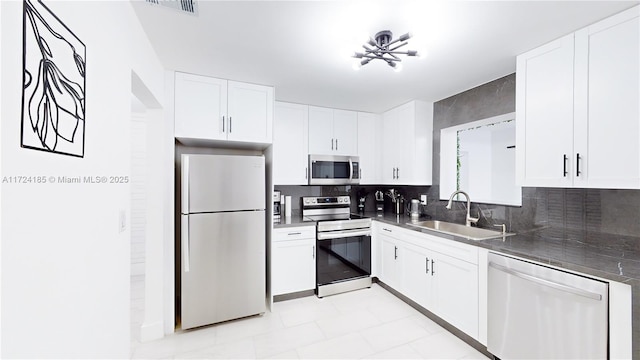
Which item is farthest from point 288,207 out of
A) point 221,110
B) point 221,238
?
point 221,110

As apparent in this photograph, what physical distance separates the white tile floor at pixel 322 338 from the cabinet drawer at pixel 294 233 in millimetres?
718

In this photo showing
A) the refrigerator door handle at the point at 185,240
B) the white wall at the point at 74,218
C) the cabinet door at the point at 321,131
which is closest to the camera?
the white wall at the point at 74,218

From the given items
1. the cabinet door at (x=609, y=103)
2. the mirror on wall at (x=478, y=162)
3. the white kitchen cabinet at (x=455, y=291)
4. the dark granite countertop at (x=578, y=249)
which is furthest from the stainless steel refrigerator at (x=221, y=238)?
the cabinet door at (x=609, y=103)

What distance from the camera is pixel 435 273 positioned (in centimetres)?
236

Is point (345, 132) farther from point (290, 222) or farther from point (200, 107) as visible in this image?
point (200, 107)

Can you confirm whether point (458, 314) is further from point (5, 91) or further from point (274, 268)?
point (5, 91)

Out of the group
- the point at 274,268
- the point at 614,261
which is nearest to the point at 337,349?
the point at 274,268

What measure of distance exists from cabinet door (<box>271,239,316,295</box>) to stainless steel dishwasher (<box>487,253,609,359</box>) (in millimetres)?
1703

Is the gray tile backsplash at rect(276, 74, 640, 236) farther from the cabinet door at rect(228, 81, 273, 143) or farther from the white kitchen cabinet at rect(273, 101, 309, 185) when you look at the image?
the cabinet door at rect(228, 81, 273, 143)

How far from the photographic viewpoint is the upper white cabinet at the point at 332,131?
10.9ft

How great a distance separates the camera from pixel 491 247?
1.86 meters

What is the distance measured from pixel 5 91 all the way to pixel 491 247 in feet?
8.11

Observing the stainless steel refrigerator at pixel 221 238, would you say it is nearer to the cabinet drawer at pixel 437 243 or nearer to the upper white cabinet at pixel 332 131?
the upper white cabinet at pixel 332 131

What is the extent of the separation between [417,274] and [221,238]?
1.94 metres
